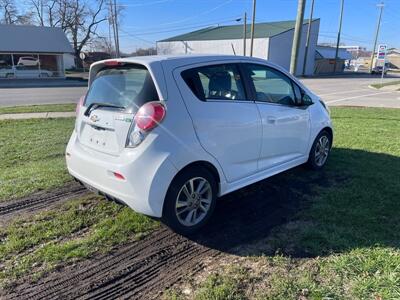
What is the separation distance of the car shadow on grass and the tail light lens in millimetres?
1189

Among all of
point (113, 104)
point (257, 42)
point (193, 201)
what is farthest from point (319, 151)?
point (257, 42)

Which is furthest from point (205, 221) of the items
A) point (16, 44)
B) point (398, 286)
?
point (16, 44)

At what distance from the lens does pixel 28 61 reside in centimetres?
3525

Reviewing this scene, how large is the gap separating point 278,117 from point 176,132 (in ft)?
5.40

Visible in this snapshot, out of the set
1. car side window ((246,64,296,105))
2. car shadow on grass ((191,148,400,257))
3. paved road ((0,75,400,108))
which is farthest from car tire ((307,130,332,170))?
paved road ((0,75,400,108))

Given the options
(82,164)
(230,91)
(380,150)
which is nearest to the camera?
(82,164)

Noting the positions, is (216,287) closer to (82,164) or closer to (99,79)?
(82,164)

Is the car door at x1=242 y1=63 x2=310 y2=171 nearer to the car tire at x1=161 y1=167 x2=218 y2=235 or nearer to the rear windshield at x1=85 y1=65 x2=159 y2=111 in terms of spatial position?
the car tire at x1=161 y1=167 x2=218 y2=235

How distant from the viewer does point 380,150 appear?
632cm

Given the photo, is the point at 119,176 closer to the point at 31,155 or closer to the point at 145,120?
the point at 145,120

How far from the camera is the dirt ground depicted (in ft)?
8.66

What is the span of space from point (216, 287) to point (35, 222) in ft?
7.15

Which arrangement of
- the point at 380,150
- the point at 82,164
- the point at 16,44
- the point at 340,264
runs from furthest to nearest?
the point at 16,44 < the point at 380,150 < the point at 82,164 < the point at 340,264

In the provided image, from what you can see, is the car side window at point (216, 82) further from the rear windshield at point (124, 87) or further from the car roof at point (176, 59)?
the rear windshield at point (124, 87)
